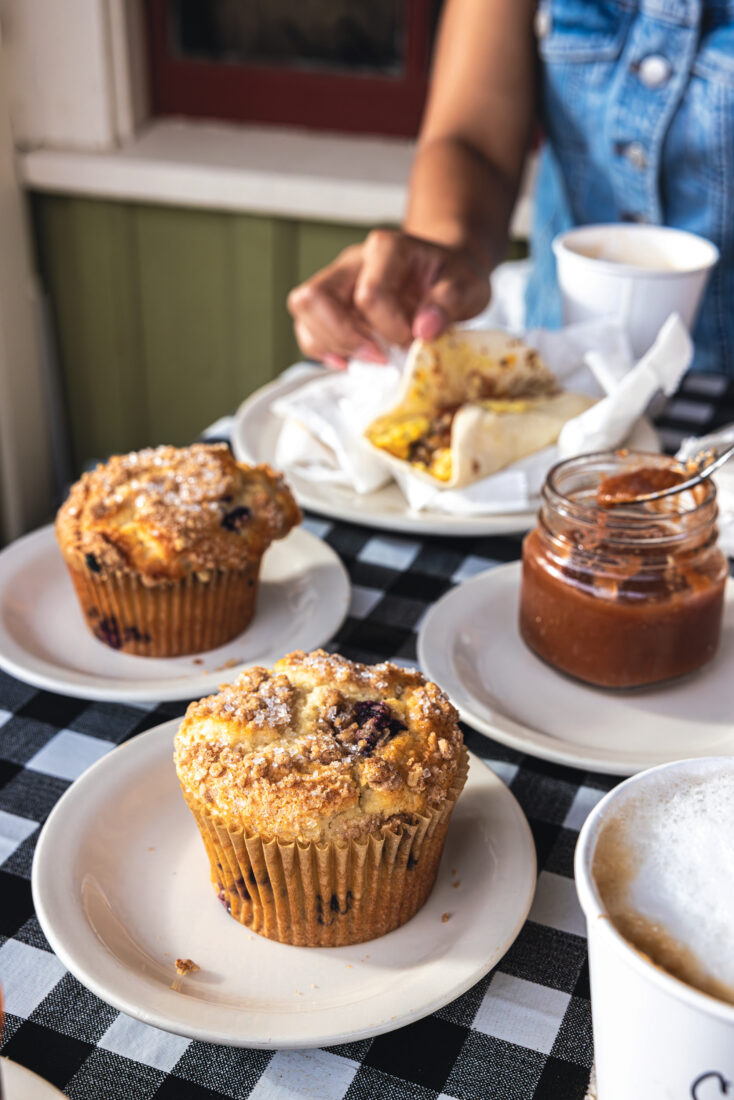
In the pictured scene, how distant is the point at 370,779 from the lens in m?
0.73

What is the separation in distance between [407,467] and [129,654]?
42 cm

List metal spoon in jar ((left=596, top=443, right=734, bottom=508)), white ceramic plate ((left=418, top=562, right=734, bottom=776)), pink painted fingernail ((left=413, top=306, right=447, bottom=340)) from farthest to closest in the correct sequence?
pink painted fingernail ((left=413, top=306, right=447, bottom=340))
metal spoon in jar ((left=596, top=443, right=734, bottom=508))
white ceramic plate ((left=418, top=562, right=734, bottom=776))

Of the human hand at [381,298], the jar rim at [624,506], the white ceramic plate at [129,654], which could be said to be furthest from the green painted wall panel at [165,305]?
the jar rim at [624,506]

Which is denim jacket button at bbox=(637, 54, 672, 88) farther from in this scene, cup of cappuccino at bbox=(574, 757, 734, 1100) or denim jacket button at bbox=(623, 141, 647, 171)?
cup of cappuccino at bbox=(574, 757, 734, 1100)

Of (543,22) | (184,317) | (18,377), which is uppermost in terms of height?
(543,22)

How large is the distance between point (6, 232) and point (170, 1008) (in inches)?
100

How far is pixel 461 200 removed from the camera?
74.6 inches

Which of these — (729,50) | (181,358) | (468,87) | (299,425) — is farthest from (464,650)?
(181,358)

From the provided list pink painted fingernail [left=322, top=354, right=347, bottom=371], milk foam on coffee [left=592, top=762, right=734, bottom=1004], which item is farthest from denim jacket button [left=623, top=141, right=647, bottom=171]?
milk foam on coffee [left=592, top=762, right=734, bottom=1004]

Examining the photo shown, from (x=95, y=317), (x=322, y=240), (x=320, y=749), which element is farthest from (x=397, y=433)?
(x=95, y=317)

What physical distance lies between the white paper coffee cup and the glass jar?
1.85 ft

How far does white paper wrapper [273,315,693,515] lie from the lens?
4.30 ft

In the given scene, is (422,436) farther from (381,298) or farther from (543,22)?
(543,22)

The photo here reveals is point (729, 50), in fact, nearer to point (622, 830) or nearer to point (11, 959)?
point (622, 830)
